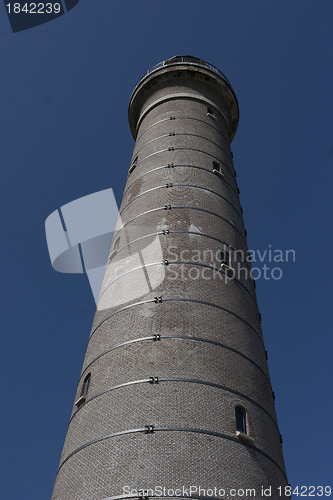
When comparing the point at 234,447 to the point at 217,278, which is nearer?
the point at 234,447

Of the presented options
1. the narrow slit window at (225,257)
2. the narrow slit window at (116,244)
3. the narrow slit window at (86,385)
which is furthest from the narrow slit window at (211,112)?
the narrow slit window at (86,385)

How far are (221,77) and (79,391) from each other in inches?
677

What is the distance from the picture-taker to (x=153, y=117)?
21.9 m

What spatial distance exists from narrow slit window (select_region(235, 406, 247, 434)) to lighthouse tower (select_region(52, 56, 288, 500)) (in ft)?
0.09

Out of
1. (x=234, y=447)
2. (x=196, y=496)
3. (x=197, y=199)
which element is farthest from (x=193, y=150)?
(x=196, y=496)

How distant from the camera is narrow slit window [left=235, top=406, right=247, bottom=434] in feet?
34.3

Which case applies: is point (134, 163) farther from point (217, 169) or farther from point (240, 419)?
point (240, 419)

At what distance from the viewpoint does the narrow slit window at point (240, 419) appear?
34.3 feet

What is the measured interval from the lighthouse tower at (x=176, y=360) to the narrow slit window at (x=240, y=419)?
27 mm

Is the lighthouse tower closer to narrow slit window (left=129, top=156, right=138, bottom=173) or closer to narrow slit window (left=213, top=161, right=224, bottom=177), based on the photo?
narrow slit window (left=213, top=161, right=224, bottom=177)

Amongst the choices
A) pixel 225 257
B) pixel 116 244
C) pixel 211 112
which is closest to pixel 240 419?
pixel 225 257

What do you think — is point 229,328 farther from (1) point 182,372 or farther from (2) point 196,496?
(2) point 196,496

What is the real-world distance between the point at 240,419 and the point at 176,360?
191 cm

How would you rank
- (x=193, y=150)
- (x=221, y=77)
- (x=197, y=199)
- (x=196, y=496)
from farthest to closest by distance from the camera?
Result: (x=221, y=77) → (x=193, y=150) → (x=197, y=199) → (x=196, y=496)
